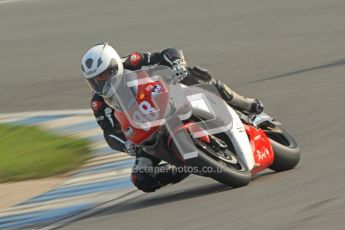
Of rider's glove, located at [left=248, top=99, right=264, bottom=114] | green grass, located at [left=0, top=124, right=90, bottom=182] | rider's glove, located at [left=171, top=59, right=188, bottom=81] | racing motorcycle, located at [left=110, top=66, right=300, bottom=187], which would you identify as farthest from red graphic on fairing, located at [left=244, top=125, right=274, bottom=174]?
green grass, located at [left=0, top=124, right=90, bottom=182]

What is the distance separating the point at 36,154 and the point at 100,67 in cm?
355

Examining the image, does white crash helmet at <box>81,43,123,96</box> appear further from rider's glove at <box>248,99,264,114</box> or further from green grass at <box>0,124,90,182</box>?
green grass at <box>0,124,90,182</box>

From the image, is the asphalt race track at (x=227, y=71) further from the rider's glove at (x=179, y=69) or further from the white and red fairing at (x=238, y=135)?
the rider's glove at (x=179, y=69)

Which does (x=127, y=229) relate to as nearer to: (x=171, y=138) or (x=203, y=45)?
(x=171, y=138)

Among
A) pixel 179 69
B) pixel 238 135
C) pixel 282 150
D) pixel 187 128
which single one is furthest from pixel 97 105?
pixel 282 150

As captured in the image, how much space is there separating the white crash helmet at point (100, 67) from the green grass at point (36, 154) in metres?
2.46

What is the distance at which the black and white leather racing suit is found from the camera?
27.0 ft

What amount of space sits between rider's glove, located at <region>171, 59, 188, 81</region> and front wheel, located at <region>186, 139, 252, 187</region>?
0.60 metres

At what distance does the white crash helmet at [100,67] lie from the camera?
8094mm

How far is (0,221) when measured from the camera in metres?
8.67

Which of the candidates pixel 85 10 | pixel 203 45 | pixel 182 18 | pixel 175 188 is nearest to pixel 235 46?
pixel 203 45

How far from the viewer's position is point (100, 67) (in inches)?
318

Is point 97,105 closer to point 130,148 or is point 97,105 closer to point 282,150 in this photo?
point 130,148

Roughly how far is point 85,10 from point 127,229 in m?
14.0
